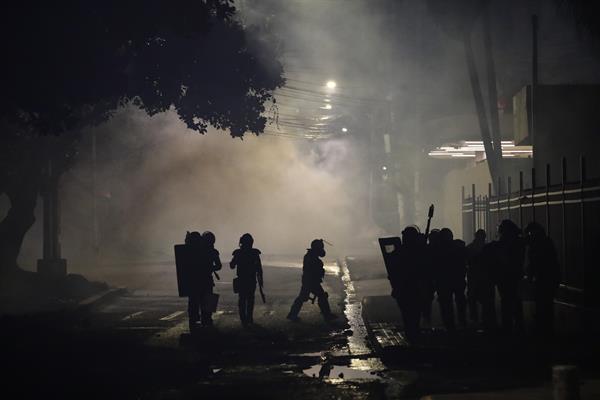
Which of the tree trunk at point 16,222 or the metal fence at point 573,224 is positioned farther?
the tree trunk at point 16,222

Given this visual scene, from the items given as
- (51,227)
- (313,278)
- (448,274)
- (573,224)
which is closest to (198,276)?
(313,278)

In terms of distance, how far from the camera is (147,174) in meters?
63.9

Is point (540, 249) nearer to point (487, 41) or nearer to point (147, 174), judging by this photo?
point (487, 41)

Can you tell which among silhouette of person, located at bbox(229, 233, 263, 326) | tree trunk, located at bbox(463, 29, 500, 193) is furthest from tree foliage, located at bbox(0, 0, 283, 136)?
tree trunk, located at bbox(463, 29, 500, 193)

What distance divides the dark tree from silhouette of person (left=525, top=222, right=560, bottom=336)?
7773 millimetres

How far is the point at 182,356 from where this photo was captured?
1319 centimetres

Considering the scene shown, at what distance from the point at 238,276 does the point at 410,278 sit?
14.2 ft

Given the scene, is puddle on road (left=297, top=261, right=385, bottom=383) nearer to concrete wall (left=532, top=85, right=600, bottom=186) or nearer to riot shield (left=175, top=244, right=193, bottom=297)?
riot shield (left=175, top=244, right=193, bottom=297)

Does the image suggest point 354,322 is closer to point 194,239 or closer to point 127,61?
point 194,239

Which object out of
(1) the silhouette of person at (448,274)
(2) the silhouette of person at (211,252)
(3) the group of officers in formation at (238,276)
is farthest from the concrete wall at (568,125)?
(2) the silhouette of person at (211,252)

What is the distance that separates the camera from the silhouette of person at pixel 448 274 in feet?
48.6

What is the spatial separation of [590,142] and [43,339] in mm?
20114

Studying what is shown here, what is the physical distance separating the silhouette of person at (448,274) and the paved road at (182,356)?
1.43m

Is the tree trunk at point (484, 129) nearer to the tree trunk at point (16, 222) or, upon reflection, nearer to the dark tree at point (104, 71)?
the dark tree at point (104, 71)
